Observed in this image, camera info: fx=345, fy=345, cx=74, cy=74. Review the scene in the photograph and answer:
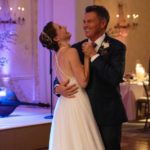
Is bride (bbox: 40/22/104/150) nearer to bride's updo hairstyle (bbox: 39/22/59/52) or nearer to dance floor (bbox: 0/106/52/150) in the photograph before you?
bride's updo hairstyle (bbox: 39/22/59/52)

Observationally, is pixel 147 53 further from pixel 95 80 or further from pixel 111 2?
pixel 95 80

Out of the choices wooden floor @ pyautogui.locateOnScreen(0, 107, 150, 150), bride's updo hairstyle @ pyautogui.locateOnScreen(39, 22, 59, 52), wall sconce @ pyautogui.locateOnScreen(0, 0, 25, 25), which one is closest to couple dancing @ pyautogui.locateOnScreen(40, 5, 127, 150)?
bride's updo hairstyle @ pyautogui.locateOnScreen(39, 22, 59, 52)

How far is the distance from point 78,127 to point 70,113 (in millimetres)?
121

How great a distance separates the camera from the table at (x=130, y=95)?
701cm

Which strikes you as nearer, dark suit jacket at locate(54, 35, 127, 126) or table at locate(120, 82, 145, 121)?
dark suit jacket at locate(54, 35, 127, 126)

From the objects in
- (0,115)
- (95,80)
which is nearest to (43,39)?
(95,80)

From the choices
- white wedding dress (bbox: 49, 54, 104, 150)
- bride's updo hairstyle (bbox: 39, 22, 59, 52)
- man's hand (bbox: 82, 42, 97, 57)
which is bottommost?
white wedding dress (bbox: 49, 54, 104, 150)

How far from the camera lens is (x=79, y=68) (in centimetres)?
250

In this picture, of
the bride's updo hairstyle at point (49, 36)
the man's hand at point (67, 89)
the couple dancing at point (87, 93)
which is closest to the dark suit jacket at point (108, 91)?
the couple dancing at point (87, 93)

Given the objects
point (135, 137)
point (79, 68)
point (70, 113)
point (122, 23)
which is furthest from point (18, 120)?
point (122, 23)

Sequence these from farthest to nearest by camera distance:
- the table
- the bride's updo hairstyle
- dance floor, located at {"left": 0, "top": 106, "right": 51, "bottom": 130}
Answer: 1. the table
2. dance floor, located at {"left": 0, "top": 106, "right": 51, "bottom": 130}
3. the bride's updo hairstyle

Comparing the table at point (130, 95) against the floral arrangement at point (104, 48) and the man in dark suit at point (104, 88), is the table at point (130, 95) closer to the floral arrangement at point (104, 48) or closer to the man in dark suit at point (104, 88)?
the man in dark suit at point (104, 88)

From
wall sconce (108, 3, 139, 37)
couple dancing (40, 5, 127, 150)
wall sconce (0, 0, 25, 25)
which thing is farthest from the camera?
wall sconce (108, 3, 139, 37)

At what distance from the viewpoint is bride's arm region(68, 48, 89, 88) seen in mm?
2475
